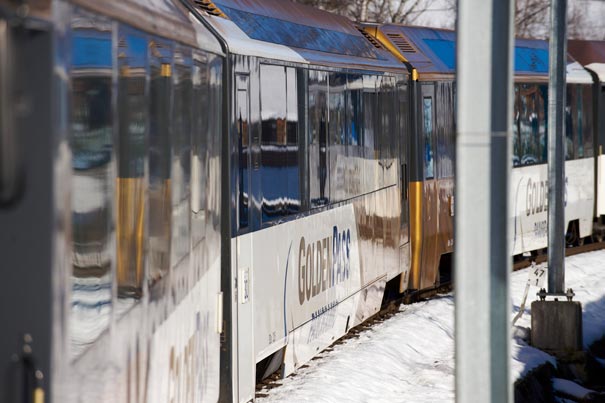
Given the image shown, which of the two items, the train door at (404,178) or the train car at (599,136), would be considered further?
the train car at (599,136)

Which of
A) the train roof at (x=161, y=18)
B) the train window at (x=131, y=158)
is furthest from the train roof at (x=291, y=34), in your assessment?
the train window at (x=131, y=158)

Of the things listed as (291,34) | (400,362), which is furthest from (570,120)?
(291,34)

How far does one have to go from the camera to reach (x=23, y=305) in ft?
11.9

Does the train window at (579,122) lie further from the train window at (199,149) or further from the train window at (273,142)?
the train window at (199,149)

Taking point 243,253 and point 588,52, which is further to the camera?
point 588,52

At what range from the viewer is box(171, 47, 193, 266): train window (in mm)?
6257

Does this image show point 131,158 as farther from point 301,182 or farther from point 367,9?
point 367,9

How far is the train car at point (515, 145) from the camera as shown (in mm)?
15547

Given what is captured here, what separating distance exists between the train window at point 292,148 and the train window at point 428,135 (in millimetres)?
5681

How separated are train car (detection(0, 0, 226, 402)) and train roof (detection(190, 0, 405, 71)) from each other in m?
0.99

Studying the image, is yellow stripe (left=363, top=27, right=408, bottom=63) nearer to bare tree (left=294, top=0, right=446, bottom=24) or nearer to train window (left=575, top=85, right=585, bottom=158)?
train window (left=575, top=85, right=585, bottom=158)

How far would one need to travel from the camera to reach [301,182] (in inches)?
396

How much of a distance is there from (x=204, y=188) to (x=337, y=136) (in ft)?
13.8

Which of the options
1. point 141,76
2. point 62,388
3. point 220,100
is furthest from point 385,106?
point 62,388
